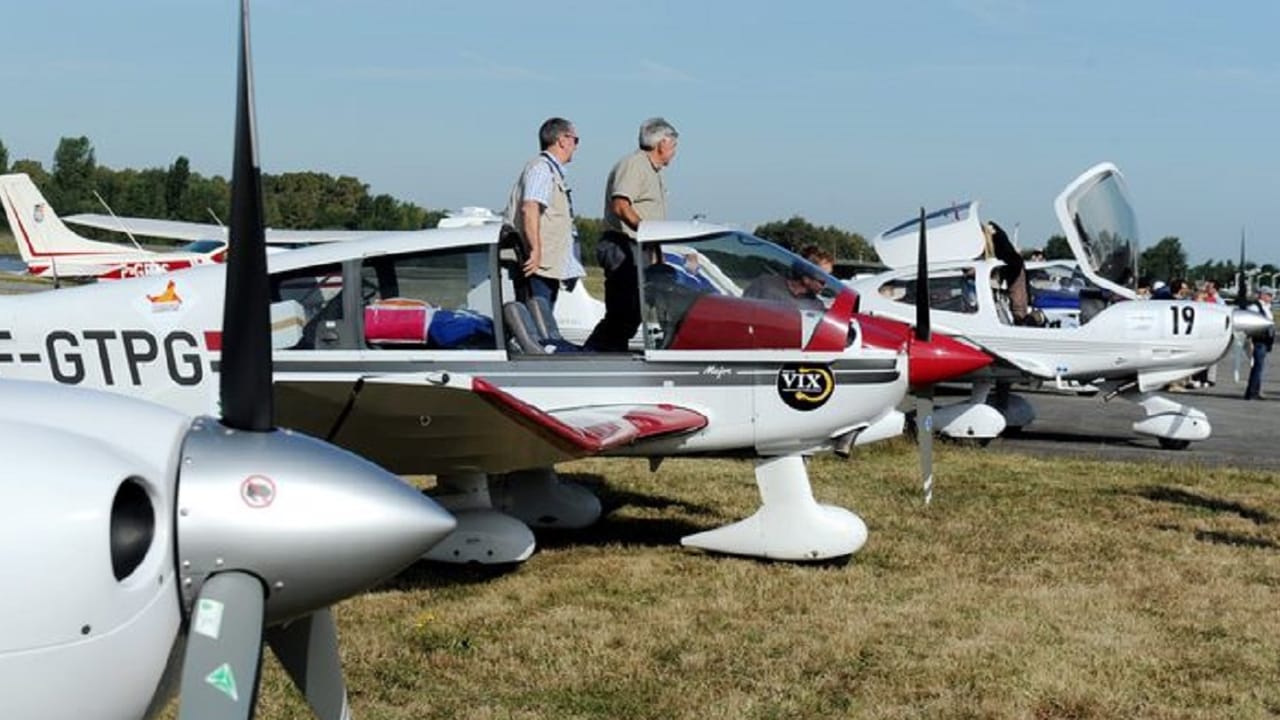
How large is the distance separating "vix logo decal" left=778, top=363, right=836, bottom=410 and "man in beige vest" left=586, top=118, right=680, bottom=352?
0.88 meters

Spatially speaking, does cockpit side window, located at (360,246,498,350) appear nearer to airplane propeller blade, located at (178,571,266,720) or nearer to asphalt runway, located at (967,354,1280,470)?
airplane propeller blade, located at (178,571,266,720)

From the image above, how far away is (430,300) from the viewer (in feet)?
25.1

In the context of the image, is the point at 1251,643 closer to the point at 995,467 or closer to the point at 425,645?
the point at 425,645

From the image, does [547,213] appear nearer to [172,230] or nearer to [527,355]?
[527,355]

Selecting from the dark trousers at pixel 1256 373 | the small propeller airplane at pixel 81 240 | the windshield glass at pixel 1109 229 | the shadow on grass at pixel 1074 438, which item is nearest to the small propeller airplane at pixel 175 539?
the shadow on grass at pixel 1074 438

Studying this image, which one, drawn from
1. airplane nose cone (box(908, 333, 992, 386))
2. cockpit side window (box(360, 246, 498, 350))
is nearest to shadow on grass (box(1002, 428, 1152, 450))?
airplane nose cone (box(908, 333, 992, 386))

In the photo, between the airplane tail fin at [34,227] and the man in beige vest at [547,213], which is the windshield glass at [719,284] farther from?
the airplane tail fin at [34,227]

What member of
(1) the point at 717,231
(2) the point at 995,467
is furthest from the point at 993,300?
(1) the point at 717,231

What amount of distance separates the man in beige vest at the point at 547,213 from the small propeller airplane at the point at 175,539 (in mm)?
4838

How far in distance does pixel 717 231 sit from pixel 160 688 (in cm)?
569

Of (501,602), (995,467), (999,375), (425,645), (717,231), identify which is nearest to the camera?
(425,645)

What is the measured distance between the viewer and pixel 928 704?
5398 mm

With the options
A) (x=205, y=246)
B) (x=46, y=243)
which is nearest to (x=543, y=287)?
(x=205, y=246)

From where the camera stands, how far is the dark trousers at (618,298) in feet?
26.2
